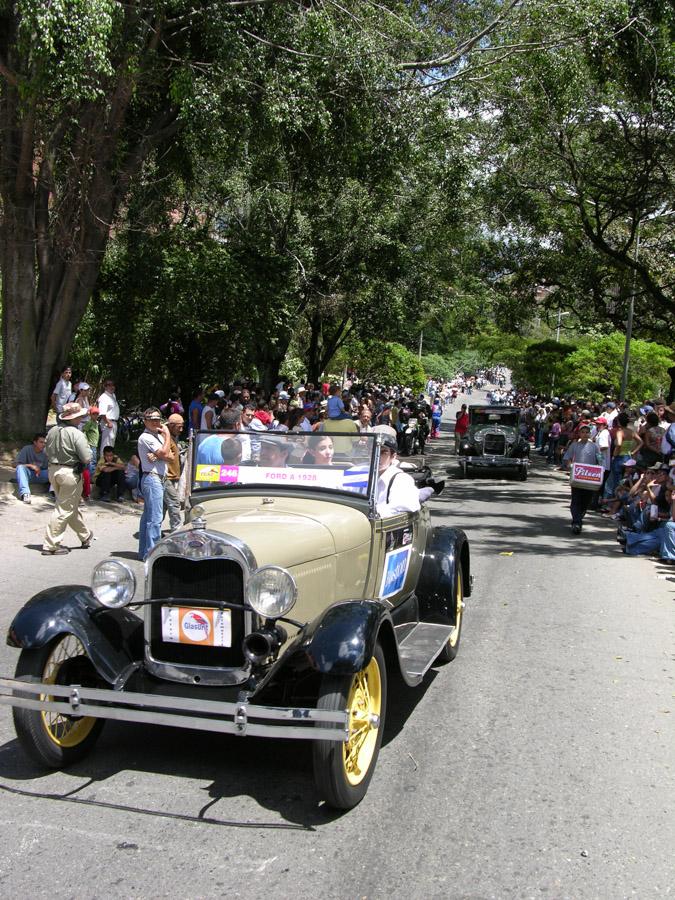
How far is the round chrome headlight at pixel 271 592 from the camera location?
4.21 metres

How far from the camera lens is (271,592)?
423cm

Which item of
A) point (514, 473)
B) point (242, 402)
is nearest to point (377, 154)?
point (242, 402)

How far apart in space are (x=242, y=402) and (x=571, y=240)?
11.8m

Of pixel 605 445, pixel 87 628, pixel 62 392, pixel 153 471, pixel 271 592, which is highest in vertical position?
pixel 62 392

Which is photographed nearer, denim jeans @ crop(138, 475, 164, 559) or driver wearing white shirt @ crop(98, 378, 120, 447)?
denim jeans @ crop(138, 475, 164, 559)

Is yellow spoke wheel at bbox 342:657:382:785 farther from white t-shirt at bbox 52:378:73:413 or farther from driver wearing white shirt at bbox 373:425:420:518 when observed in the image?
white t-shirt at bbox 52:378:73:413

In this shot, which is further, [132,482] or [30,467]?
[132,482]

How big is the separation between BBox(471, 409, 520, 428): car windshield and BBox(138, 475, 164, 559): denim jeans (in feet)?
46.1

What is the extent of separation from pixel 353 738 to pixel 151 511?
5.40 metres

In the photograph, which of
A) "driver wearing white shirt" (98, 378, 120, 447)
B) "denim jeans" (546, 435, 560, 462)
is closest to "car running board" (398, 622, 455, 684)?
"driver wearing white shirt" (98, 378, 120, 447)

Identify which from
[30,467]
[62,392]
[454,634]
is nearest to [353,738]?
[454,634]

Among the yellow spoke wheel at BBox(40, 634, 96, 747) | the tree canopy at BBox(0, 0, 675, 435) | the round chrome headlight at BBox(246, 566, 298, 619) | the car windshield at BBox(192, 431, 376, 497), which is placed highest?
the tree canopy at BBox(0, 0, 675, 435)

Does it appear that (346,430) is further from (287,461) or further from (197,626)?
(197,626)

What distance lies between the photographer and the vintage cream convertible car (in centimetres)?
408
